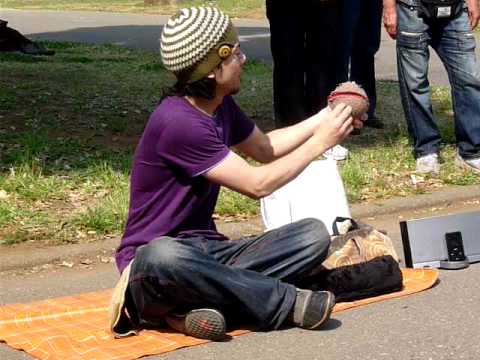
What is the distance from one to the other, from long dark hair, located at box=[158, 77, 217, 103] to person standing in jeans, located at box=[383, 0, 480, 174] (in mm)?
3038

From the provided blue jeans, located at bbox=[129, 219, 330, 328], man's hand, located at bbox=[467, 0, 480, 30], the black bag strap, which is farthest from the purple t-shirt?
man's hand, located at bbox=[467, 0, 480, 30]

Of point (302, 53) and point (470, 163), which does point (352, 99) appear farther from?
point (302, 53)

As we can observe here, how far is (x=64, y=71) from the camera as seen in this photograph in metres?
11.6

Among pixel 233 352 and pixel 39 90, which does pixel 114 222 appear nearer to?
pixel 233 352

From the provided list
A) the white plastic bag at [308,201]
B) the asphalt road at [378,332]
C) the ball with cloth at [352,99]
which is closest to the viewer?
the asphalt road at [378,332]

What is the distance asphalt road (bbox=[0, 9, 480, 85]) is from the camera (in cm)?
1479

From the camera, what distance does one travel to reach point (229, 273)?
178 inches

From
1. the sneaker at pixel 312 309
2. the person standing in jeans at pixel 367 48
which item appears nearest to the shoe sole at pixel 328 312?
the sneaker at pixel 312 309

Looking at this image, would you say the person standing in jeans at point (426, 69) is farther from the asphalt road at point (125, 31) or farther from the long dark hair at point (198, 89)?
the asphalt road at point (125, 31)

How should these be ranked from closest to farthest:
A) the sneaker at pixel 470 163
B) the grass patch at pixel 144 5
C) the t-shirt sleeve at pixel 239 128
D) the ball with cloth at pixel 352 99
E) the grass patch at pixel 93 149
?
the ball with cloth at pixel 352 99 → the t-shirt sleeve at pixel 239 128 → the grass patch at pixel 93 149 → the sneaker at pixel 470 163 → the grass patch at pixel 144 5

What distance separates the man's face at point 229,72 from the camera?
15.0 feet

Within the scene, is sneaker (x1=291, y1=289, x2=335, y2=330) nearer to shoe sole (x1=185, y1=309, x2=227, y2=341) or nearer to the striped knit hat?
shoe sole (x1=185, y1=309, x2=227, y2=341)

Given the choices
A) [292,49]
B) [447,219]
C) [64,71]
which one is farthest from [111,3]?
[447,219]

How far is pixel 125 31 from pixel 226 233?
1520cm
